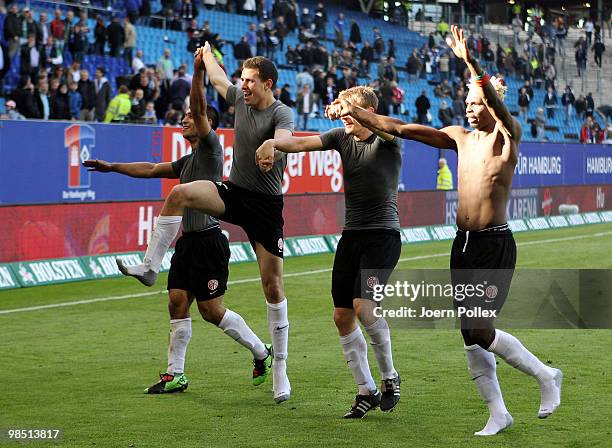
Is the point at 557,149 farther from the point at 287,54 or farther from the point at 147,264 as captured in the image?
the point at 147,264

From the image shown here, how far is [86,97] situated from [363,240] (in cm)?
1469

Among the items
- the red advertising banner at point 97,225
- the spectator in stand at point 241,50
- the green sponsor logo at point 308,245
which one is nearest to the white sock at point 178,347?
the red advertising banner at point 97,225

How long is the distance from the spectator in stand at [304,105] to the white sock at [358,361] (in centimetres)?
2139

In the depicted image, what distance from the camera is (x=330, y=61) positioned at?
3588 centimetres

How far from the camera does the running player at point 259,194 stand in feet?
28.9

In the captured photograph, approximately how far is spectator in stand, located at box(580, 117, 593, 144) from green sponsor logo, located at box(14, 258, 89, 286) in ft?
91.3

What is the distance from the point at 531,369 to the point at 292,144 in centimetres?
224

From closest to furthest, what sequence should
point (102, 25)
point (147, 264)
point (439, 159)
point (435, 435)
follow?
1. point (435, 435)
2. point (147, 264)
3. point (102, 25)
4. point (439, 159)

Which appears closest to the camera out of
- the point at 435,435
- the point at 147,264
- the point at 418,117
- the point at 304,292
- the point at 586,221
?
the point at 435,435

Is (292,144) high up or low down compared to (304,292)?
up

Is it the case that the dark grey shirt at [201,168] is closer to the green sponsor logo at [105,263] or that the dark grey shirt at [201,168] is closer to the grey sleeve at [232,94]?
the grey sleeve at [232,94]

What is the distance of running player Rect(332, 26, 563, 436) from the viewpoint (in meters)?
7.66

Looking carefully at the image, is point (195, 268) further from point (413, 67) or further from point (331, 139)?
point (413, 67)

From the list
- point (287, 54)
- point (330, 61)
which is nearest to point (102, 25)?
point (287, 54)
